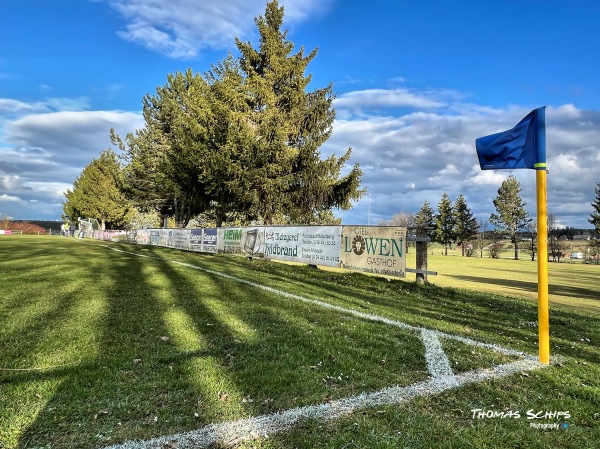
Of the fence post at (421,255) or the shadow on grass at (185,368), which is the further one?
the fence post at (421,255)

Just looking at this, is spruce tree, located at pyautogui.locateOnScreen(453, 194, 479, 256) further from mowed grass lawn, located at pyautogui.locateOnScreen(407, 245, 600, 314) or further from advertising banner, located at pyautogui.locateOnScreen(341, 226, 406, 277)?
advertising banner, located at pyautogui.locateOnScreen(341, 226, 406, 277)

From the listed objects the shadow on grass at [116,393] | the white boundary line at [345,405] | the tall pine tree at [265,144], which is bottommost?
the white boundary line at [345,405]

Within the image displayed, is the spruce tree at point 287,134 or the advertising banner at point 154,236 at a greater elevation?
the spruce tree at point 287,134

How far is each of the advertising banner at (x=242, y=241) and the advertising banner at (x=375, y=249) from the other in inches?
210

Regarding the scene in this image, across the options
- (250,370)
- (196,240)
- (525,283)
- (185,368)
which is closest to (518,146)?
(250,370)

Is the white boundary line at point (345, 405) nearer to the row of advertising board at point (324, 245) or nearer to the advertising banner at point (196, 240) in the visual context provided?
the row of advertising board at point (324, 245)

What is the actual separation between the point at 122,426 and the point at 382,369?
2.38m

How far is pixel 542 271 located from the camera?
4.42 metres

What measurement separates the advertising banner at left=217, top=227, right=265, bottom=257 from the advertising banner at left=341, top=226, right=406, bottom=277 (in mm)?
5331

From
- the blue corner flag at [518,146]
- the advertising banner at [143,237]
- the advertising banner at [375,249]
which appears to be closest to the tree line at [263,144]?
the advertising banner at [143,237]

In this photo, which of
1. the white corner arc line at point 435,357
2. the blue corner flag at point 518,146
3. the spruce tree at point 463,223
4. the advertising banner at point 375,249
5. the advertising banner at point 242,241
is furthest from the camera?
the spruce tree at point 463,223

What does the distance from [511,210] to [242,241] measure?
7122cm

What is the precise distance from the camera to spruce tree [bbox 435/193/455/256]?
8225 centimetres

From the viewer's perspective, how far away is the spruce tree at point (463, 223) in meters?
81.3
